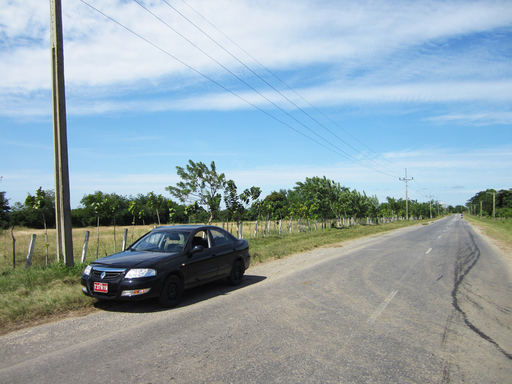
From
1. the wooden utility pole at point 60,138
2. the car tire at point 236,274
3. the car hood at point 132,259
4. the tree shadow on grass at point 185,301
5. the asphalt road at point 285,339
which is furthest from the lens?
the wooden utility pole at point 60,138

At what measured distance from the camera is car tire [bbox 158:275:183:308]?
6.80 metres

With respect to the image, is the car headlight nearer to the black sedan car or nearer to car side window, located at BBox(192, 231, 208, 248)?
the black sedan car

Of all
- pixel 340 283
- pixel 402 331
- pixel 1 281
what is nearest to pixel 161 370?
pixel 402 331

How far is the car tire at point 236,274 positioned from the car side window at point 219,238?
23.6 inches

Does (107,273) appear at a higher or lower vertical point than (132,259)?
lower

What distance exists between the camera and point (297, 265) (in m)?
12.6

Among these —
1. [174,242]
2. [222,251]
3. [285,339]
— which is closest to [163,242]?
[174,242]

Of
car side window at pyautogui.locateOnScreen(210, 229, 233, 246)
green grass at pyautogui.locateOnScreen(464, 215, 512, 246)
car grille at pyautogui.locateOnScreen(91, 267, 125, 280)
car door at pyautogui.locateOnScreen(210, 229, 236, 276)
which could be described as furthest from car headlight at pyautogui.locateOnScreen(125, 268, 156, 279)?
green grass at pyautogui.locateOnScreen(464, 215, 512, 246)

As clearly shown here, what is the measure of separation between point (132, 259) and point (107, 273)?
1.71ft

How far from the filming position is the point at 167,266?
7.02m

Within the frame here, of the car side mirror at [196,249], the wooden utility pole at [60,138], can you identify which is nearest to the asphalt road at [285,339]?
the car side mirror at [196,249]

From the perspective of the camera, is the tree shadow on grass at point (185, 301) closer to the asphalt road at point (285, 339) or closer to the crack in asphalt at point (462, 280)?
the asphalt road at point (285, 339)

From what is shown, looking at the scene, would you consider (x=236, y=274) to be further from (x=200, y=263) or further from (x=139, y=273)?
(x=139, y=273)

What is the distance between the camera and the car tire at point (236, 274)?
9.08m
